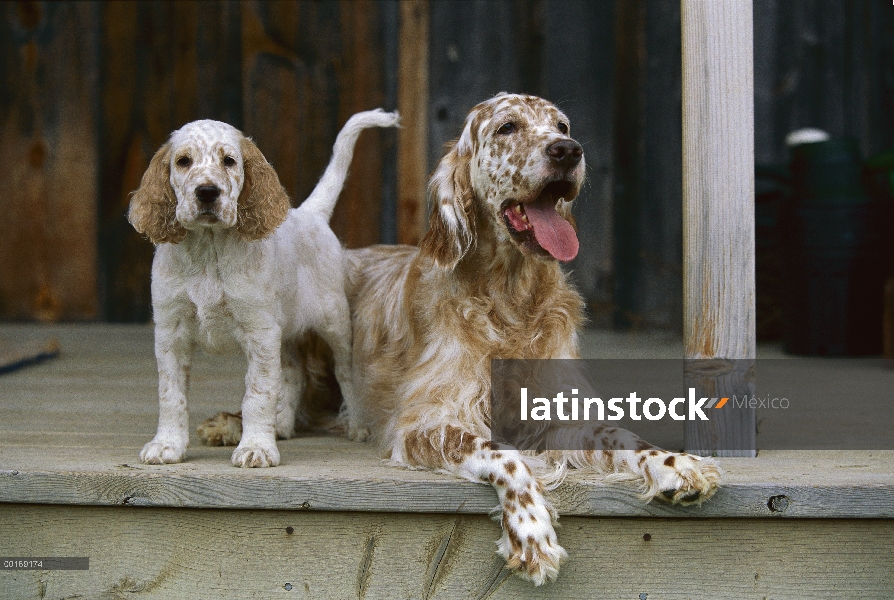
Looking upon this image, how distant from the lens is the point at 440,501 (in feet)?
8.05

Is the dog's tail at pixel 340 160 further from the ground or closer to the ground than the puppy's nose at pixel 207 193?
further from the ground

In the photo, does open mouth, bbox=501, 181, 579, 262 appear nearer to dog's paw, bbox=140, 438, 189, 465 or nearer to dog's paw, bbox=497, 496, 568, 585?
dog's paw, bbox=497, 496, 568, 585

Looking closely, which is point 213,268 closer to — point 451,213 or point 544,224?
point 451,213

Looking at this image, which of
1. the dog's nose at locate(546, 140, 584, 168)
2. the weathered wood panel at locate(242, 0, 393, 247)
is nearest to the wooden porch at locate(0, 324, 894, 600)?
the dog's nose at locate(546, 140, 584, 168)

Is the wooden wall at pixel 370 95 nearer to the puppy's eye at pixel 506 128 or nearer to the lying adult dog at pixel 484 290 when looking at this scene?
the lying adult dog at pixel 484 290

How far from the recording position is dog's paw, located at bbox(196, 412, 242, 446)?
3.07 m

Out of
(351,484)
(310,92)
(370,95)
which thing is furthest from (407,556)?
(310,92)

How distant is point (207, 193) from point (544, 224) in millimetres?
912

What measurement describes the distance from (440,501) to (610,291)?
12.0 feet

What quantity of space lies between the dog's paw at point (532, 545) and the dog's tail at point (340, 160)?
4.85ft

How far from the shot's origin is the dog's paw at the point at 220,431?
3.07 metres

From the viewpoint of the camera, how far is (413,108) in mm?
5449

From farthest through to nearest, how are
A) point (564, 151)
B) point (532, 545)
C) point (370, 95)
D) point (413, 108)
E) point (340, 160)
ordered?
1. point (370, 95)
2. point (413, 108)
3. point (340, 160)
4. point (564, 151)
5. point (532, 545)

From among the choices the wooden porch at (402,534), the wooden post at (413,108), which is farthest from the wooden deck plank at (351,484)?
the wooden post at (413,108)
